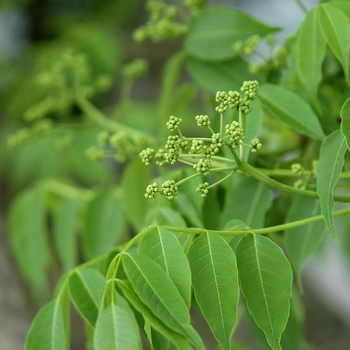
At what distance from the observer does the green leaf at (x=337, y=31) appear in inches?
21.5

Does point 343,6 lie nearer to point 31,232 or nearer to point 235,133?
point 235,133

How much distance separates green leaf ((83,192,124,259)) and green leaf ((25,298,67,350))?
29 cm

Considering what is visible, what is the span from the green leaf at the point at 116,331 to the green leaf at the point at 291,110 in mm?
287

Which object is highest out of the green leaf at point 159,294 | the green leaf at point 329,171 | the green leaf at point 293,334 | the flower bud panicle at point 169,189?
the flower bud panicle at point 169,189

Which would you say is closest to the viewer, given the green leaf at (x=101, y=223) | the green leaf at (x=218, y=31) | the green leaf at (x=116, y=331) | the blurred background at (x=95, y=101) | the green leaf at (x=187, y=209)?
the green leaf at (x=116, y=331)

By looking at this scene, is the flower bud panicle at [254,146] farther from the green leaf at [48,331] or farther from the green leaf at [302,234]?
the green leaf at [48,331]

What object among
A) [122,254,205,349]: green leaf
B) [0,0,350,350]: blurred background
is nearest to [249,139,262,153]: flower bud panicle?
[122,254,205,349]: green leaf

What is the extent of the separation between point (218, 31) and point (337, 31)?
0.22 metres

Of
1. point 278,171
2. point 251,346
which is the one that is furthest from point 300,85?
point 251,346

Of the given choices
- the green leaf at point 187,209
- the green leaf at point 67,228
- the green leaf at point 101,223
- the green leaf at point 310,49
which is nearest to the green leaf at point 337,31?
the green leaf at point 310,49

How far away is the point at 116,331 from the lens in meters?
0.42

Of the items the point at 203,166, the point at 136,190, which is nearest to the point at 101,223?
the point at 136,190

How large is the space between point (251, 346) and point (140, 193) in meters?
1.15

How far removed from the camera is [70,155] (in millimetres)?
1587
